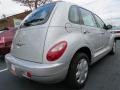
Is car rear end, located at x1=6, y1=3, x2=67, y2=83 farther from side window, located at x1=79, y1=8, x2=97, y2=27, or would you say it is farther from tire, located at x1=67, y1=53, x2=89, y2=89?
side window, located at x1=79, y1=8, x2=97, y2=27

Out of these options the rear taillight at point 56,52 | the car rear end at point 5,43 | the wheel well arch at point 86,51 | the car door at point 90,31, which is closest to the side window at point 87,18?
the car door at point 90,31

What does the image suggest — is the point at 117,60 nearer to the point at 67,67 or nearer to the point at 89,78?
the point at 89,78

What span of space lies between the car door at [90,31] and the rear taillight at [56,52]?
0.89 metres

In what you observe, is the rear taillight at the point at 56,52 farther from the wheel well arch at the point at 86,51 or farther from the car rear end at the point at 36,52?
the wheel well arch at the point at 86,51

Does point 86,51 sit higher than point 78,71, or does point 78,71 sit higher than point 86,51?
point 86,51

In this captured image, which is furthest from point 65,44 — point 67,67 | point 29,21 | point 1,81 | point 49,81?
point 1,81

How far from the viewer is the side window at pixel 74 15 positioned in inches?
147

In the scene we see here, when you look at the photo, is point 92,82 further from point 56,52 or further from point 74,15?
point 74,15

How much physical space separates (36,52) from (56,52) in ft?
1.23

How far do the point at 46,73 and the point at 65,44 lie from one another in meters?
0.62

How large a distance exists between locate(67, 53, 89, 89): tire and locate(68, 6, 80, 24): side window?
2.30ft

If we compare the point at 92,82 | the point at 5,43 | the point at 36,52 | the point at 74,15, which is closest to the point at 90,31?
the point at 74,15

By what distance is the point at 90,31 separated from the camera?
4.24 meters

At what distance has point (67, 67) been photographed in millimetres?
3357
